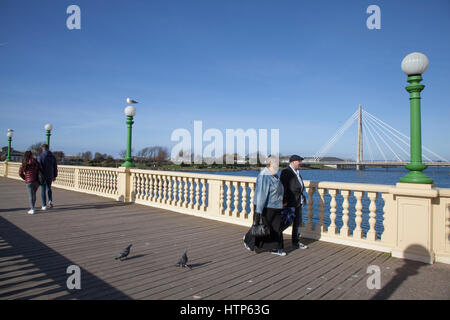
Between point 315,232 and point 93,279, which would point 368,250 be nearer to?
point 315,232

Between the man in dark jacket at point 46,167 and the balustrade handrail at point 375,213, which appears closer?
the balustrade handrail at point 375,213

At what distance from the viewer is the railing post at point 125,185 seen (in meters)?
9.61

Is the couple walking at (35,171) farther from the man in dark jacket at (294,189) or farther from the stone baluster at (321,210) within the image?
the stone baluster at (321,210)

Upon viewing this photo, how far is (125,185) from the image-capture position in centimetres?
963

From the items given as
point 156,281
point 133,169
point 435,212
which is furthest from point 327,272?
point 133,169

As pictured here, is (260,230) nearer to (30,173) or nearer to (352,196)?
(30,173)

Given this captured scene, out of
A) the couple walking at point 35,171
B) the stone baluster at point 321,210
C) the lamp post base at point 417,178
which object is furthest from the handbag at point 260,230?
the couple walking at point 35,171

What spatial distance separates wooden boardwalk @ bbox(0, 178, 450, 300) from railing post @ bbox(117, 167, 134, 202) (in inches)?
139

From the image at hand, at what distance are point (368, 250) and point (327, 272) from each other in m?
1.40

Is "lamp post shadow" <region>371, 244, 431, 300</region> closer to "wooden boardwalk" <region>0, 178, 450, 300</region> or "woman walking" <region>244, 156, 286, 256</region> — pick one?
"wooden boardwalk" <region>0, 178, 450, 300</region>

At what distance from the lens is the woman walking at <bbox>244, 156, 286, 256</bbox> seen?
173 inches

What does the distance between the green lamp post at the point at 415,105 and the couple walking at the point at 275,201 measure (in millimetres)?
1634

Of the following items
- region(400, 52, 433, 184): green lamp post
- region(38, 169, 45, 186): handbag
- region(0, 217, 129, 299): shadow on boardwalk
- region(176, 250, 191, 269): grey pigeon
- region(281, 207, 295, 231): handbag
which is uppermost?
region(400, 52, 433, 184): green lamp post

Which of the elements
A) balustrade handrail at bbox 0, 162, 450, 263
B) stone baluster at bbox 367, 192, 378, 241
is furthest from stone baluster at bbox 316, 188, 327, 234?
stone baluster at bbox 367, 192, 378, 241
